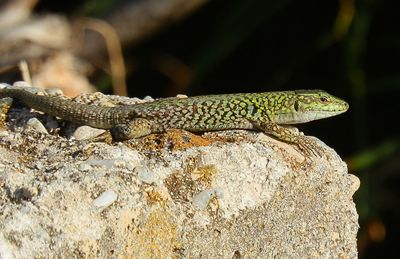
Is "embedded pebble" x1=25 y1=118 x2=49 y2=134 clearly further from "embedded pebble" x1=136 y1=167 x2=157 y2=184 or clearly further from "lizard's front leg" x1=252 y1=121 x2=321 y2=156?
"lizard's front leg" x1=252 y1=121 x2=321 y2=156

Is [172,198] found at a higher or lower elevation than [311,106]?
higher

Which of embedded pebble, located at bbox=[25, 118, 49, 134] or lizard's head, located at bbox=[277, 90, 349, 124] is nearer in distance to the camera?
embedded pebble, located at bbox=[25, 118, 49, 134]

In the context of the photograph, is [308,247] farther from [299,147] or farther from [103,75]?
[103,75]

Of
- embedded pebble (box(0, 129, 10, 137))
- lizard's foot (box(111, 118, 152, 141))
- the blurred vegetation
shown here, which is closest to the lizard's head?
lizard's foot (box(111, 118, 152, 141))

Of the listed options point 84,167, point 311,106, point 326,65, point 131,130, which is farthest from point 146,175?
point 326,65

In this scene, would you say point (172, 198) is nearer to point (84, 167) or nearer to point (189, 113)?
point (84, 167)

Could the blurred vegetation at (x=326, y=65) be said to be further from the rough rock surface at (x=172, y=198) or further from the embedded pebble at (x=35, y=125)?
the embedded pebble at (x=35, y=125)

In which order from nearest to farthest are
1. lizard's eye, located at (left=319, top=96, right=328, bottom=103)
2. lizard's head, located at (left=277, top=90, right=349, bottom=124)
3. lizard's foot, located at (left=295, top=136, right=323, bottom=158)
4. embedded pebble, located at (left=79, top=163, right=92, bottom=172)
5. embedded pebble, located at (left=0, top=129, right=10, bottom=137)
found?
embedded pebble, located at (left=79, top=163, right=92, bottom=172), embedded pebble, located at (left=0, top=129, right=10, bottom=137), lizard's foot, located at (left=295, top=136, right=323, bottom=158), lizard's head, located at (left=277, top=90, right=349, bottom=124), lizard's eye, located at (left=319, top=96, right=328, bottom=103)
